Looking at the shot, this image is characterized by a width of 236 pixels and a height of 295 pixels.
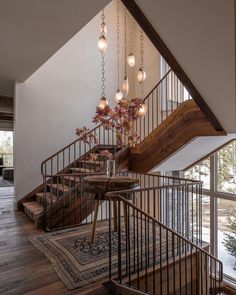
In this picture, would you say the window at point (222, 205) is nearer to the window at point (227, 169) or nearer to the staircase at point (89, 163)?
the window at point (227, 169)

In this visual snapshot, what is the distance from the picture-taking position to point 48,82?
508 cm

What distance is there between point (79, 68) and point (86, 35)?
880 mm

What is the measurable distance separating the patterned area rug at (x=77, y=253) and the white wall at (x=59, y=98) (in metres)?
1.85

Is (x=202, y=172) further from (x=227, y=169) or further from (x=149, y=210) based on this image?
(x=149, y=210)

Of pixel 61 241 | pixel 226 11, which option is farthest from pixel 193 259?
pixel 226 11

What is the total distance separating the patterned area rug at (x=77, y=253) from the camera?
2.40 meters

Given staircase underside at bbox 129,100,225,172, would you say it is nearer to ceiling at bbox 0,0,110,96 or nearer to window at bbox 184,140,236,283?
window at bbox 184,140,236,283

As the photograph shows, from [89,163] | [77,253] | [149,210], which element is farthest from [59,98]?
[77,253]

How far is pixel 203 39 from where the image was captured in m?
2.25

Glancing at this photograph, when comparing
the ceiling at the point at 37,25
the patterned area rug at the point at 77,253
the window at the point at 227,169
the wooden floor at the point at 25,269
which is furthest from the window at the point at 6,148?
the window at the point at 227,169

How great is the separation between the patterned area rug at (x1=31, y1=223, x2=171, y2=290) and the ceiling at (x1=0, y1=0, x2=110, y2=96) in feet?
8.78

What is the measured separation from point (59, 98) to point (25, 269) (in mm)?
3657

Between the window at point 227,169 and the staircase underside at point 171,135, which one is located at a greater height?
the staircase underside at point 171,135

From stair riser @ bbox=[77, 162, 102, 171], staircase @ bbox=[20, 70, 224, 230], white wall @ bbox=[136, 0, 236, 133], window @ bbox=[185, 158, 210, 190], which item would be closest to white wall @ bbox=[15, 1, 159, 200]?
staircase @ bbox=[20, 70, 224, 230]
